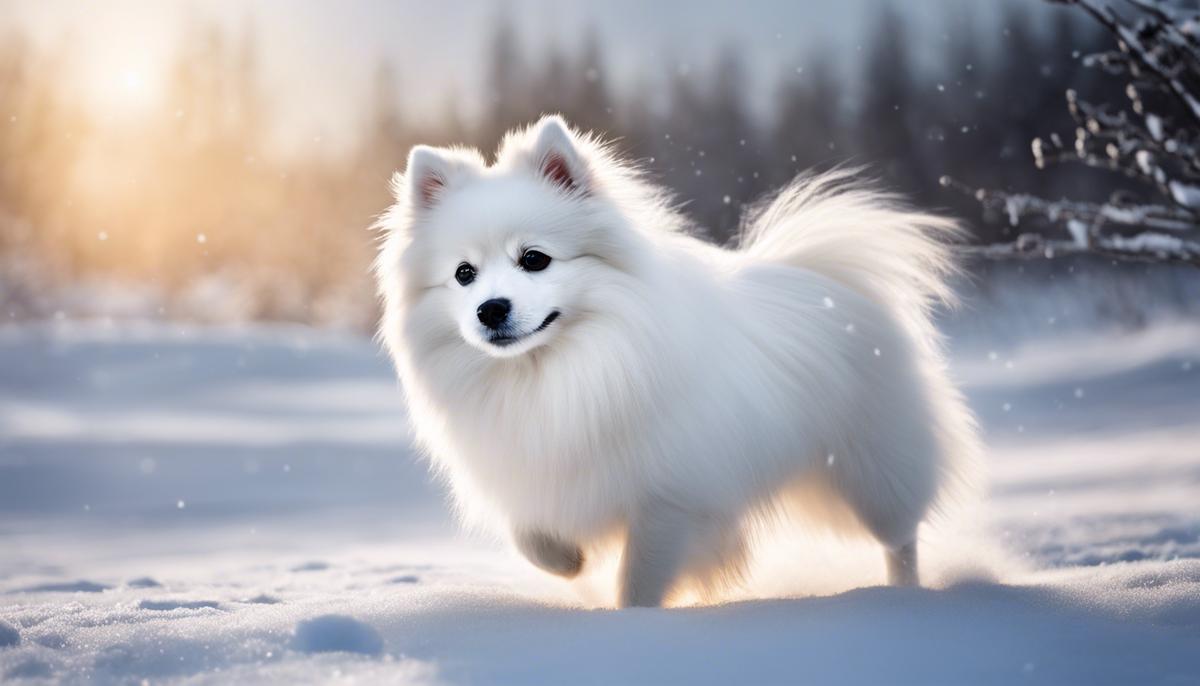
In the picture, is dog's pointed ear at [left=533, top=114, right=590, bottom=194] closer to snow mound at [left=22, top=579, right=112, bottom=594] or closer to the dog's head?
the dog's head

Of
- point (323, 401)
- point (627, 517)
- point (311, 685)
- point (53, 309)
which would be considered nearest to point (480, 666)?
point (311, 685)

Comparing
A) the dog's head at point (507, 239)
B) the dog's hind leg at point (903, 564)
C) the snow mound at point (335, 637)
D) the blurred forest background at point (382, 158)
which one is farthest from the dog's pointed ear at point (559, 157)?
the blurred forest background at point (382, 158)

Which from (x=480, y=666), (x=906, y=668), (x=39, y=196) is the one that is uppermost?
(x=39, y=196)

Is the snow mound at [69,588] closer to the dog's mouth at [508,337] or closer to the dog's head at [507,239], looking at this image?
the dog's head at [507,239]

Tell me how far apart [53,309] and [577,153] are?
1310 cm

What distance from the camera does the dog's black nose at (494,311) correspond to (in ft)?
8.39

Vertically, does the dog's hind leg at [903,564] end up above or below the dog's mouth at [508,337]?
below

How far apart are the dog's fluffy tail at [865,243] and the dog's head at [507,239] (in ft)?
2.76

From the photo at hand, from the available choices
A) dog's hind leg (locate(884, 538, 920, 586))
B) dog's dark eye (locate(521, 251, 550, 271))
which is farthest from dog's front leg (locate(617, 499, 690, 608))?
dog's hind leg (locate(884, 538, 920, 586))

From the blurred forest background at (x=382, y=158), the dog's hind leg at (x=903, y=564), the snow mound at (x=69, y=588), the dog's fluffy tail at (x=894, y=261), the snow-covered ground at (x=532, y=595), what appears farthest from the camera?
the blurred forest background at (x=382, y=158)

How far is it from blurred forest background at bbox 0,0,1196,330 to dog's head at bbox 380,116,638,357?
9.79 metres

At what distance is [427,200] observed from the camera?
3029 mm

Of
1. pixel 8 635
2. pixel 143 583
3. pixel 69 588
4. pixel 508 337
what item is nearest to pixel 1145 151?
pixel 508 337

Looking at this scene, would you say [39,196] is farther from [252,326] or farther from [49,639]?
[49,639]
